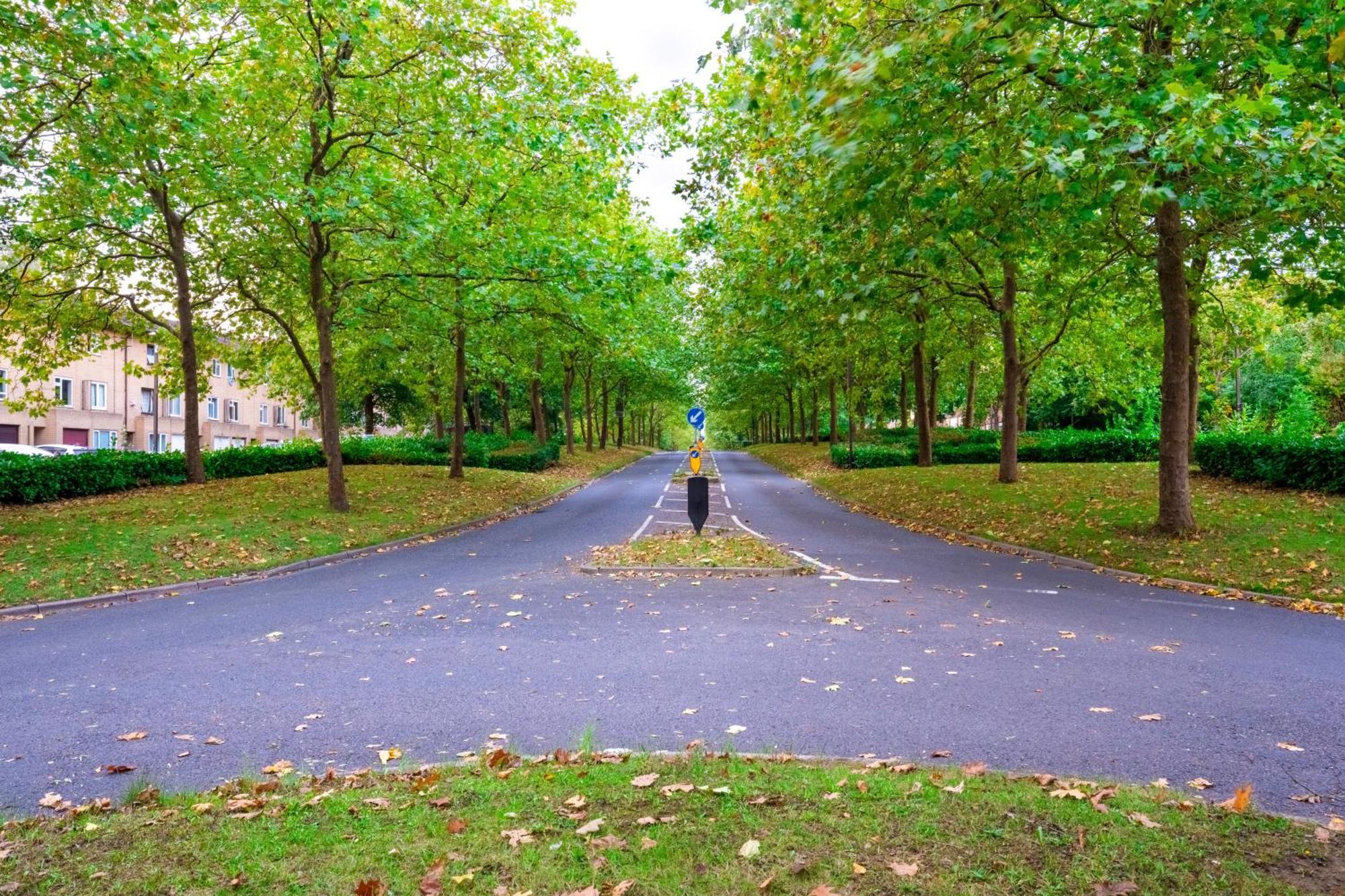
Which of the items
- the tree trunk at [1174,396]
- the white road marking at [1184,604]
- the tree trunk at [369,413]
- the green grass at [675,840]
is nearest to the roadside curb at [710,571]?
the white road marking at [1184,604]

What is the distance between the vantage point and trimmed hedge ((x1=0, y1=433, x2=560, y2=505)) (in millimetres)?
16312

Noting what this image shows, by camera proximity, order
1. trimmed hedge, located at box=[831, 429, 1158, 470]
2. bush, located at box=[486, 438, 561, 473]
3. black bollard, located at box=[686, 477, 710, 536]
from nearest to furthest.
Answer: black bollard, located at box=[686, 477, 710, 536] < trimmed hedge, located at box=[831, 429, 1158, 470] < bush, located at box=[486, 438, 561, 473]

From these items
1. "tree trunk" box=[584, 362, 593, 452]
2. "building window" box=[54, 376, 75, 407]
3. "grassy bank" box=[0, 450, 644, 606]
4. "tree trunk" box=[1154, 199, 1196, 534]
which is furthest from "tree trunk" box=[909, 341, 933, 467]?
"building window" box=[54, 376, 75, 407]

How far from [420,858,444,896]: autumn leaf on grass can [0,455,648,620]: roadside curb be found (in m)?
8.93

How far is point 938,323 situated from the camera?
72.4 feet

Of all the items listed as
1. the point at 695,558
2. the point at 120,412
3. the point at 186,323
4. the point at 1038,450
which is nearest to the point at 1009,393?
the point at 1038,450

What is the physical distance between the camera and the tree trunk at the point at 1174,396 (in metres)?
12.0

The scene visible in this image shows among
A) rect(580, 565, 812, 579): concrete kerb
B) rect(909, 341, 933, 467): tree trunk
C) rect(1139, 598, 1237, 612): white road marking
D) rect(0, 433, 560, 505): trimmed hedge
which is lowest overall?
rect(1139, 598, 1237, 612): white road marking

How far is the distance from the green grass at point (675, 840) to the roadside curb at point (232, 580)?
23.9 feet

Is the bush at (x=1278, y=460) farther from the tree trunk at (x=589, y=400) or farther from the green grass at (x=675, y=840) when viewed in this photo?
the tree trunk at (x=589, y=400)

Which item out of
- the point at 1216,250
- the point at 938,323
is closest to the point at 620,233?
the point at 938,323

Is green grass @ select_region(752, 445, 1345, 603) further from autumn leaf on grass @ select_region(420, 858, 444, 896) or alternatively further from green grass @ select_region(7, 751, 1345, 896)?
autumn leaf on grass @ select_region(420, 858, 444, 896)

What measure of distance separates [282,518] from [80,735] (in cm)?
1038

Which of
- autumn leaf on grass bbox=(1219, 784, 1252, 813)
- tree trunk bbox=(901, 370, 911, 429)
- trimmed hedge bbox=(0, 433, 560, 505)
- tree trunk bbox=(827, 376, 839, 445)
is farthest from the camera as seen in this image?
tree trunk bbox=(901, 370, 911, 429)
